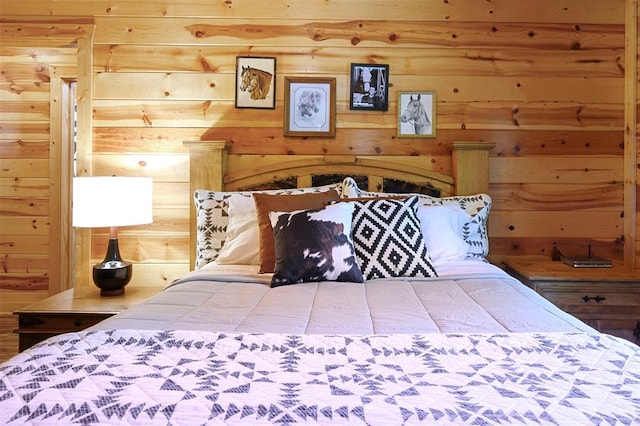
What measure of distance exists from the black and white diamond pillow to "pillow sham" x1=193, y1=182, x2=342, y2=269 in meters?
0.43

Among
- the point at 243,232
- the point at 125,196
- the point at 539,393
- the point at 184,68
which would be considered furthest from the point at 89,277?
the point at 539,393

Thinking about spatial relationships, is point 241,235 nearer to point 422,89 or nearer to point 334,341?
point 334,341

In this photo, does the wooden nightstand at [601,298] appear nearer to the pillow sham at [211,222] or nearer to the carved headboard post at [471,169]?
the carved headboard post at [471,169]

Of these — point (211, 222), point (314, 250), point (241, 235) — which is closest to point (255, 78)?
point (211, 222)

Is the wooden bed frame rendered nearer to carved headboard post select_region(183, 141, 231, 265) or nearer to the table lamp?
carved headboard post select_region(183, 141, 231, 265)

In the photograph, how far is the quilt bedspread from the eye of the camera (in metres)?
0.70

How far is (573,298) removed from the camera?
6.95 ft

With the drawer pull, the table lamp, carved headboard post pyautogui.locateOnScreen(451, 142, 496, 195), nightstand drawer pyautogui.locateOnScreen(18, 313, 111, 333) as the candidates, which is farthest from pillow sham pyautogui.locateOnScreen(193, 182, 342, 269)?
the drawer pull

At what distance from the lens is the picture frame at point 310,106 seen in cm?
258

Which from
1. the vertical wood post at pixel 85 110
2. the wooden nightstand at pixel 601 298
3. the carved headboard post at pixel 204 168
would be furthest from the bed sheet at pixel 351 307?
the vertical wood post at pixel 85 110

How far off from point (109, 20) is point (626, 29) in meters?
2.92

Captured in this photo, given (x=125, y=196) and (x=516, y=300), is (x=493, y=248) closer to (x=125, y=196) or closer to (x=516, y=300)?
(x=516, y=300)

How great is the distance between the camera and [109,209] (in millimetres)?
2121

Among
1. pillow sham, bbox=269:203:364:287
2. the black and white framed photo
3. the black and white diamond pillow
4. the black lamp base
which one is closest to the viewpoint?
pillow sham, bbox=269:203:364:287
